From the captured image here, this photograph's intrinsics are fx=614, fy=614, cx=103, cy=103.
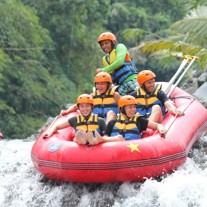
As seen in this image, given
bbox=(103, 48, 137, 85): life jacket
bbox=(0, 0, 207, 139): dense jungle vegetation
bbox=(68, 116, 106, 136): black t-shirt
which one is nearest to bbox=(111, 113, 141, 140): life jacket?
bbox=(68, 116, 106, 136): black t-shirt

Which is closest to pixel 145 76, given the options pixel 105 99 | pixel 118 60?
pixel 105 99

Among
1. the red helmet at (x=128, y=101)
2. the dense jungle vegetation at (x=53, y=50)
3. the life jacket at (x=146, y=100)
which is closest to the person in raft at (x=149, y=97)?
the life jacket at (x=146, y=100)

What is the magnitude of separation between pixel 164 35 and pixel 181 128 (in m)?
20.6

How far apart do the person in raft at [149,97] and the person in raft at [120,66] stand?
0.77 meters

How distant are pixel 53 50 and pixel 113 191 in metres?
13.2

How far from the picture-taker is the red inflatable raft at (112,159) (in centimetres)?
658

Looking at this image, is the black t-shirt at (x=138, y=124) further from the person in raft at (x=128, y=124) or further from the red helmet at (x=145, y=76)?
the red helmet at (x=145, y=76)

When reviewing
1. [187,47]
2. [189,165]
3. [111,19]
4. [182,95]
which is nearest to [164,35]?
[111,19]

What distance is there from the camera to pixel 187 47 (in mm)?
12758

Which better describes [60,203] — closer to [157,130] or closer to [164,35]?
[157,130]

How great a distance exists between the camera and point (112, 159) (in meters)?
6.55

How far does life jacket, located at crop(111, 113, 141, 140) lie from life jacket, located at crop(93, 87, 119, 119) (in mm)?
739

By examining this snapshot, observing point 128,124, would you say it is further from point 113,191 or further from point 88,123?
point 113,191

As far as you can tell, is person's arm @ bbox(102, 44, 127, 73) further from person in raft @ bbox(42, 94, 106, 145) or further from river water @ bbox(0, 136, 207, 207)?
river water @ bbox(0, 136, 207, 207)
